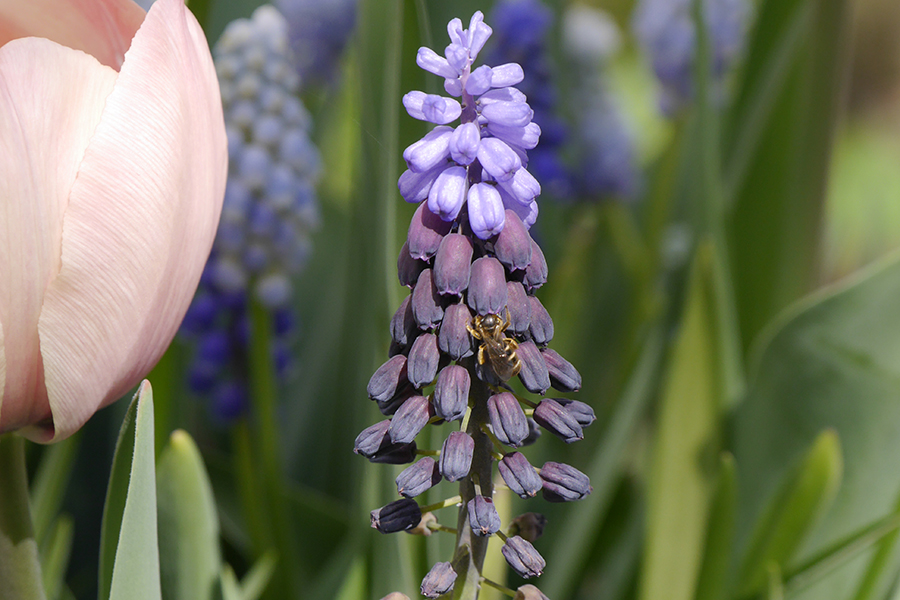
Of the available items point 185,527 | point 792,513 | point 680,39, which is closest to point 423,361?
point 185,527

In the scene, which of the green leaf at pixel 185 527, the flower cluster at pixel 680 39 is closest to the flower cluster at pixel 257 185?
the green leaf at pixel 185 527

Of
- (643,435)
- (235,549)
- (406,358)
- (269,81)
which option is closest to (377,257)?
(406,358)

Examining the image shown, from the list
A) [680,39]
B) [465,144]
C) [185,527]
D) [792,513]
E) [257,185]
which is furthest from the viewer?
[680,39]

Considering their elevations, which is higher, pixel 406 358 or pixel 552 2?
pixel 552 2

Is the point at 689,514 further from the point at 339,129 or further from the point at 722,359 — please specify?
the point at 339,129

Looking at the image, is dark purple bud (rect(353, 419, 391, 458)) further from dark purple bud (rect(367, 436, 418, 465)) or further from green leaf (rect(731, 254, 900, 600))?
green leaf (rect(731, 254, 900, 600))

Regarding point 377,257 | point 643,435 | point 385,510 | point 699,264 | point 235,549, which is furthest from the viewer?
point 643,435

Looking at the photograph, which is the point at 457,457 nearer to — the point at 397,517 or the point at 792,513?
the point at 397,517
